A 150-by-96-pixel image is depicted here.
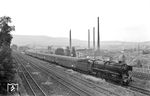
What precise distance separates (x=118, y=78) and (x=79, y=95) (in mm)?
9222

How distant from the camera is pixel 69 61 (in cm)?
4962

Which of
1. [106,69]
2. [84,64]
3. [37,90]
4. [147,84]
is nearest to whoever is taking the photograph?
[37,90]

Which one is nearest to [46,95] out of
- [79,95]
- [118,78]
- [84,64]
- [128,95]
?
[79,95]

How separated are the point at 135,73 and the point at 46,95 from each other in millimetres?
16762

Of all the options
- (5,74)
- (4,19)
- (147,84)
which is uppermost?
(4,19)

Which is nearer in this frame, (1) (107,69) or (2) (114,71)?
(2) (114,71)

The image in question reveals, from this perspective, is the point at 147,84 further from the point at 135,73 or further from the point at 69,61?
the point at 69,61

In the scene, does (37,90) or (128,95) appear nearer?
(128,95)

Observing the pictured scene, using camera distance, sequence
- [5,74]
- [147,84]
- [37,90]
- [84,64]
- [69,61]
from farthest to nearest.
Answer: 1. [69,61]
2. [84,64]
3. [147,84]
4. [37,90]
5. [5,74]

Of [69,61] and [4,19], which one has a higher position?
[4,19]

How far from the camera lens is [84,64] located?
4019 centimetres

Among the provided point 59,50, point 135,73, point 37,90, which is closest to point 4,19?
point 37,90

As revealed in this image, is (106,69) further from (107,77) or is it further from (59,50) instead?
(59,50)

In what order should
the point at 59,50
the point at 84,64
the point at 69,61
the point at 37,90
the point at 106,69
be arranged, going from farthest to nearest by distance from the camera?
the point at 59,50 < the point at 69,61 < the point at 84,64 < the point at 106,69 < the point at 37,90
